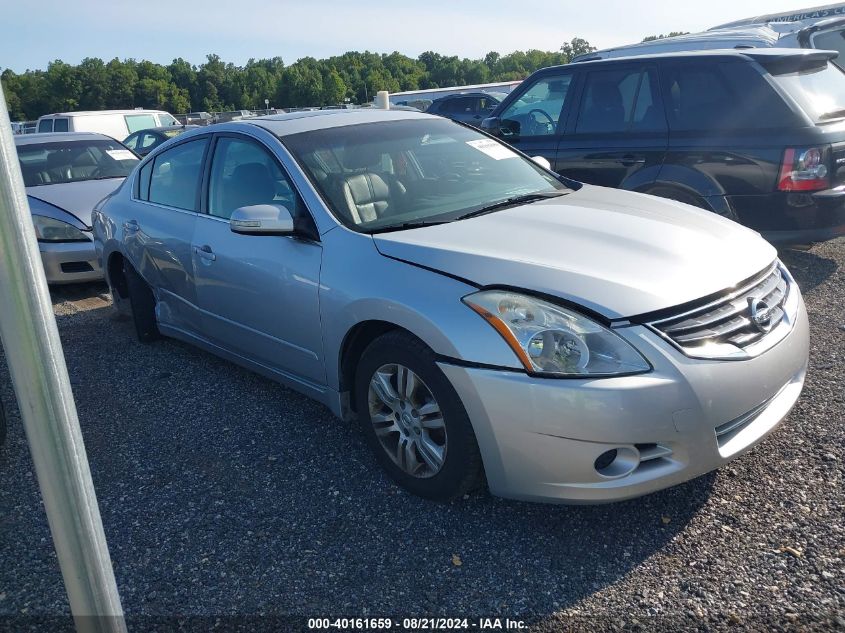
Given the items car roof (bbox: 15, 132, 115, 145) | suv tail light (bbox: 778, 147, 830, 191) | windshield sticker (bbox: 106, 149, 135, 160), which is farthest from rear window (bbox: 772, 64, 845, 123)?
car roof (bbox: 15, 132, 115, 145)

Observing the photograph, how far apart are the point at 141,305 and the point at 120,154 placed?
4.27 meters

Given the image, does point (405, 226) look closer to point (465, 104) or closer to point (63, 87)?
point (465, 104)

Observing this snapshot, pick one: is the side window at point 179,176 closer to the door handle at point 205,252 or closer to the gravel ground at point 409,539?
the door handle at point 205,252

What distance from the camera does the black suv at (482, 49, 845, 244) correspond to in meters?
4.96

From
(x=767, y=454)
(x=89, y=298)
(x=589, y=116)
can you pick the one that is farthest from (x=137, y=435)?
(x=589, y=116)

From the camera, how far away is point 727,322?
264 centimetres

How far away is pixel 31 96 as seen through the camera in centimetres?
8969

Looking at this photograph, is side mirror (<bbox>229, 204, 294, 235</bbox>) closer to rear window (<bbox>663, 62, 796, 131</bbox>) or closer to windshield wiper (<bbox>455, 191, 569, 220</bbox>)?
windshield wiper (<bbox>455, 191, 569, 220</bbox>)

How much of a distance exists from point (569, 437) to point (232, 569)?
1326 millimetres

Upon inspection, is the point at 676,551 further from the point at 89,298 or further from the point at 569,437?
the point at 89,298

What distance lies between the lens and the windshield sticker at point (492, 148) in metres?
4.15

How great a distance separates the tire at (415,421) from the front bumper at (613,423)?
9cm

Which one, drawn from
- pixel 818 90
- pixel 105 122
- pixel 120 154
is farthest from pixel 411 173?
pixel 105 122

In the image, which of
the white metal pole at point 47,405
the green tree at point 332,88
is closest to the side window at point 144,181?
the white metal pole at point 47,405
